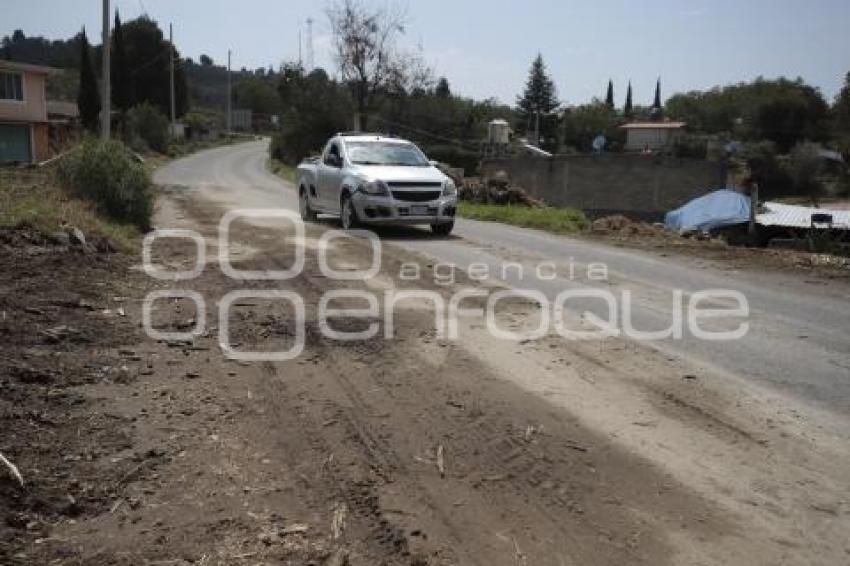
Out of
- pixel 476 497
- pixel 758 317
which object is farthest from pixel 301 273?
pixel 476 497

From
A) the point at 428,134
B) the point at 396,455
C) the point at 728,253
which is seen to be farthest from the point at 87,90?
the point at 396,455

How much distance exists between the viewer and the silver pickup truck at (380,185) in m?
15.0

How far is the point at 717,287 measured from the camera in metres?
10.4

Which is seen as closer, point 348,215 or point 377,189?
point 377,189

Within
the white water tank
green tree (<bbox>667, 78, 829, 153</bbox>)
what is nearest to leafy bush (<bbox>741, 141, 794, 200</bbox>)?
green tree (<bbox>667, 78, 829, 153</bbox>)

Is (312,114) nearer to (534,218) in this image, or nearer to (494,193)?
(494,193)

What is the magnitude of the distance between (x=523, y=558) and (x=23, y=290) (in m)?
6.40

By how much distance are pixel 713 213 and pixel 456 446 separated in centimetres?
2235

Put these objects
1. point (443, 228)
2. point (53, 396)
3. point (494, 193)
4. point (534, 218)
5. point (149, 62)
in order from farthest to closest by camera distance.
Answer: point (149, 62) → point (494, 193) → point (534, 218) → point (443, 228) → point (53, 396)

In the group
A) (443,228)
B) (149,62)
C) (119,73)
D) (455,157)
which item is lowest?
(443,228)

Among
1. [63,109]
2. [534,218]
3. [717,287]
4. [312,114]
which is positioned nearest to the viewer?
[717,287]

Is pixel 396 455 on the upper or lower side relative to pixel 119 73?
lower

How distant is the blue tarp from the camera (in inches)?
953

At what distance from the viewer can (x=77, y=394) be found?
5.41 m
